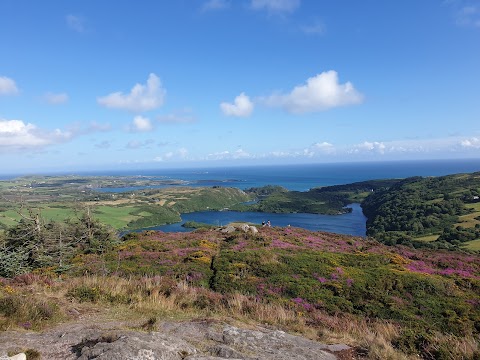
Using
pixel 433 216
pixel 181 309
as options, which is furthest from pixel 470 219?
pixel 181 309

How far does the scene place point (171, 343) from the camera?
299 inches

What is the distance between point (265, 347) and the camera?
8562mm

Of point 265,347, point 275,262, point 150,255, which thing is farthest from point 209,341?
point 150,255

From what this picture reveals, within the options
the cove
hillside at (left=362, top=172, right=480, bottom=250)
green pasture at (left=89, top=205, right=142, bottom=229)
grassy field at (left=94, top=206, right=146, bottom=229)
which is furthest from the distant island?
green pasture at (left=89, top=205, right=142, bottom=229)

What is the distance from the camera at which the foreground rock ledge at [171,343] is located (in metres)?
6.87

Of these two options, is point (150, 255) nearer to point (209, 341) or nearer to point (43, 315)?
point (43, 315)

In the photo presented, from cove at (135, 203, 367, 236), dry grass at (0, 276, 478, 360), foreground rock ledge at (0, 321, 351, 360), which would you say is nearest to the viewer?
foreground rock ledge at (0, 321, 351, 360)

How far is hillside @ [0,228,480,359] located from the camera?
32.6ft

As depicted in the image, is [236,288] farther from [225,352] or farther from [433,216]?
[433,216]

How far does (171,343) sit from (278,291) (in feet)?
49.6

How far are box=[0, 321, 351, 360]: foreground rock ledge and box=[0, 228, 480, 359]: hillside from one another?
91 cm

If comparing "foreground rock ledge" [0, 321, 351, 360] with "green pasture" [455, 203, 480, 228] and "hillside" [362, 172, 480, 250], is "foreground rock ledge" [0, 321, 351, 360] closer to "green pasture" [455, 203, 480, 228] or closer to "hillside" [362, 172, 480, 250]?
"hillside" [362, 172, 480, 250]

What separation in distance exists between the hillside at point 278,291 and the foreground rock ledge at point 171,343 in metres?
0.91

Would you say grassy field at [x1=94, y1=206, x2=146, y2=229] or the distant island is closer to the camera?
the distant island
